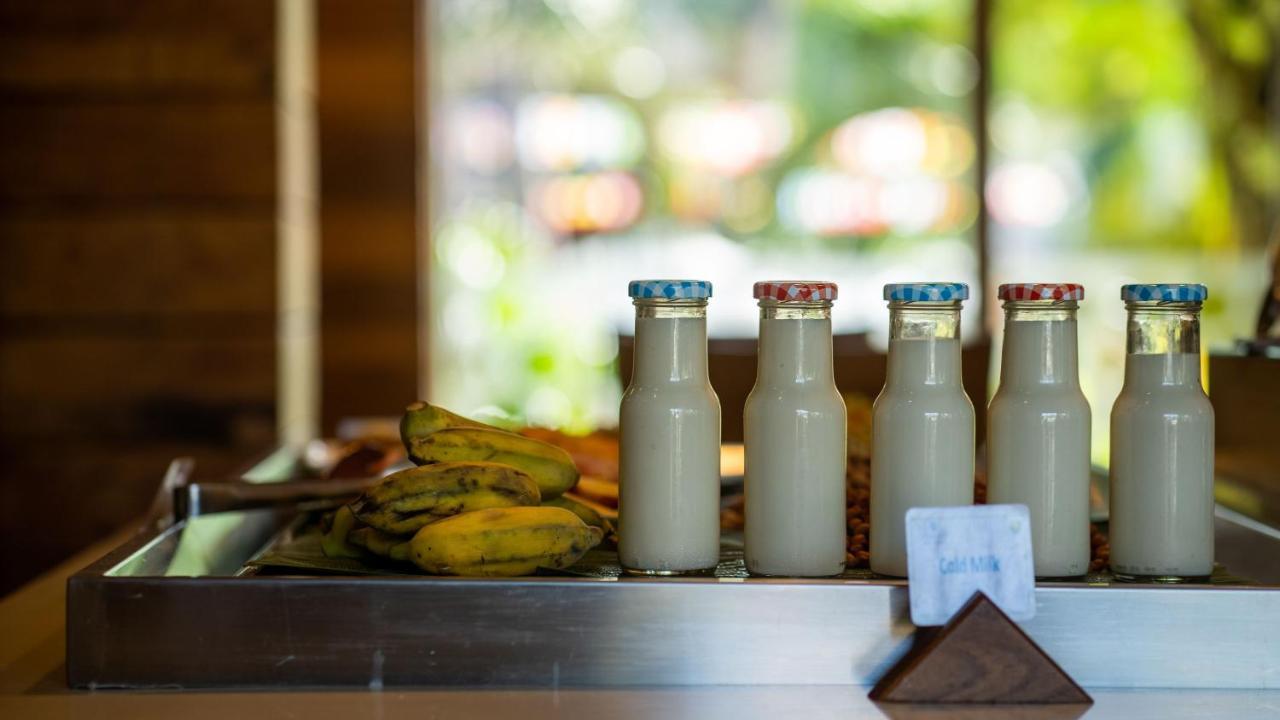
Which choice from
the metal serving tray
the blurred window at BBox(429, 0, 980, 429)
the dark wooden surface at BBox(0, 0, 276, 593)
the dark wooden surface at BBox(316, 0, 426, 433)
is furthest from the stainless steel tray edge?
the blurred window at BBox(429, 0, 980, 429)

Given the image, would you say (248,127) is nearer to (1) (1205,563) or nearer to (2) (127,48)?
(2) (127,48)

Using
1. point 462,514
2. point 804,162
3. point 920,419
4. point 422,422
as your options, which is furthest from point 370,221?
point 920,419

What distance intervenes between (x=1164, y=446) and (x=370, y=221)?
3.06m

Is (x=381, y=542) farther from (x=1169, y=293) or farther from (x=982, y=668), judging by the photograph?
(x=1169, y=293)

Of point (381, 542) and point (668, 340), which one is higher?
point (668, 340)

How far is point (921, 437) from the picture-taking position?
36.2 inches

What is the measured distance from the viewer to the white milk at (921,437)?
92cm

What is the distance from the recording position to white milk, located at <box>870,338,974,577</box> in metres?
0.92

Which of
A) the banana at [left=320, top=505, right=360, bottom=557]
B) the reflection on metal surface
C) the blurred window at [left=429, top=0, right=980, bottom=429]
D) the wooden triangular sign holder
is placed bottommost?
the wooden triangular sign holder

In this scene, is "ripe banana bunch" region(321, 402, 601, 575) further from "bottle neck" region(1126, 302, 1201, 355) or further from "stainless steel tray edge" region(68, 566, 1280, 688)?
"bottle neck" region(1126, 302, 1201, 355)

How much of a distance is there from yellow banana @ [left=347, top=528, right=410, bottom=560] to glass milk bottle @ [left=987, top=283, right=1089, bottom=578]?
45 cm

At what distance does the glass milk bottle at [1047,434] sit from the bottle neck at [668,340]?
9.0 inches

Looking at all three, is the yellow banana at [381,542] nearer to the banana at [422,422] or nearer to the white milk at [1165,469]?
the banana at [422,422]

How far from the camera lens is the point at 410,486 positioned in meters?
0.94
